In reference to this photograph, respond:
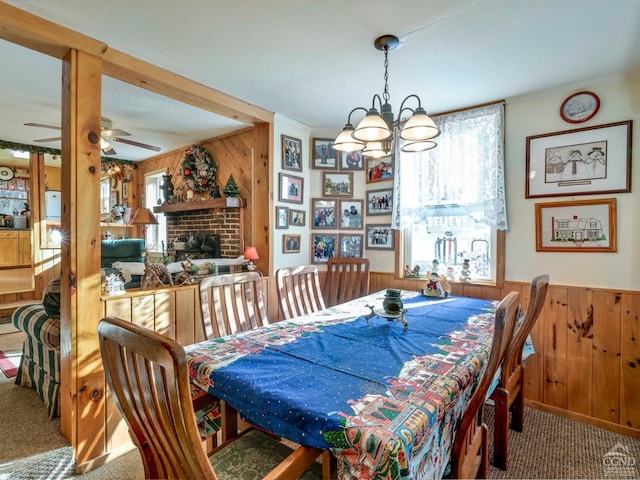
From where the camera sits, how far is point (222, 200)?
3.77m

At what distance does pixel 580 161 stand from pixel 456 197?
882 mm

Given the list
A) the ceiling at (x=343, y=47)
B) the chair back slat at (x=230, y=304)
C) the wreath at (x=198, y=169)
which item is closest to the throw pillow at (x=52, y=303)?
the chair back slat at (x=230, y=304)

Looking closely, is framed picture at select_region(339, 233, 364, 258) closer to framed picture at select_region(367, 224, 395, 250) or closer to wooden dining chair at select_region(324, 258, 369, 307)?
framed picture at select_region(367, 224, 395, 250)

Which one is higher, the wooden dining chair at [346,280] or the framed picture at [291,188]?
the framed picture at [291,188]

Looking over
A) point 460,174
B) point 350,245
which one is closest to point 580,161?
point 460,174

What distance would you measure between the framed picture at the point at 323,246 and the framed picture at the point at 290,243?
0.69ft

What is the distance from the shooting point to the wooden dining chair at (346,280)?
10.7 feet

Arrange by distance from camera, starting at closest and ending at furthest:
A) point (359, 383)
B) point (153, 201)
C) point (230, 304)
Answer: point (359, 383) → point (230, 304) → point (153, 201)

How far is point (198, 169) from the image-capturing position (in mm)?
4230

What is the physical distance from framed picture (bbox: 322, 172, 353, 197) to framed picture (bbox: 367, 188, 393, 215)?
223 mm

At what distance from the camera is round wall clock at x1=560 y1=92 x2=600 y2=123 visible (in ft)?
7.75

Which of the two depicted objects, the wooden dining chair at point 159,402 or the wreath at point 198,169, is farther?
the wreath at point 198,169

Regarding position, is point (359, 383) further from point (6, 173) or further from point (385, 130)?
point (6, 173)

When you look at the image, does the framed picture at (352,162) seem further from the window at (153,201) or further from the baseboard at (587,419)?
the window at (153,201)
